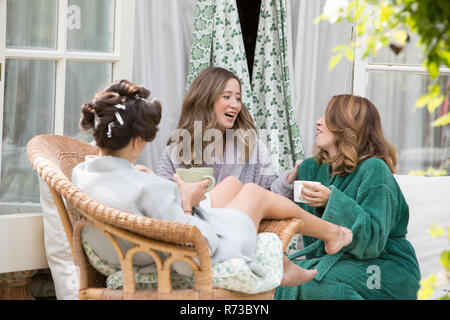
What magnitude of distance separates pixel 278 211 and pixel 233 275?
1.64ft

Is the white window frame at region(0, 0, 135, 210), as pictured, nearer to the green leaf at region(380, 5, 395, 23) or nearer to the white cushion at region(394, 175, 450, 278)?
the white cushion at region(394, 175, 450, 278)

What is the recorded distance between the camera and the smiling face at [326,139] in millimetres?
3008

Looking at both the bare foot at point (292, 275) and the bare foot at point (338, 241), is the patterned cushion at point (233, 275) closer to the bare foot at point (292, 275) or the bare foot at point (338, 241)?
the bare foot at point (292, 275)

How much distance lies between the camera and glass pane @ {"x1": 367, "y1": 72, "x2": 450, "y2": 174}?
3.82 meters

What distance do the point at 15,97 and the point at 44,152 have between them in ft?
1.62

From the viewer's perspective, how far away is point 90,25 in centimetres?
313

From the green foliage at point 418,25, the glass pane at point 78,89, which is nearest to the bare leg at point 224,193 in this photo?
the glass pane at point 78,89

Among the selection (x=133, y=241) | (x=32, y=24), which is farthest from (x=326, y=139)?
(x=32, y=24)

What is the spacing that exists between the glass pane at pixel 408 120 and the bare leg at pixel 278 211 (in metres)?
1.38

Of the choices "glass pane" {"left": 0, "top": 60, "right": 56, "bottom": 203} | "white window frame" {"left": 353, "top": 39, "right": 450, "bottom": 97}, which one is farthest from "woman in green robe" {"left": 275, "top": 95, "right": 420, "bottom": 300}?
"glass pane" {"left": 0, "top": 60, "right": 56, "bottom": 203}

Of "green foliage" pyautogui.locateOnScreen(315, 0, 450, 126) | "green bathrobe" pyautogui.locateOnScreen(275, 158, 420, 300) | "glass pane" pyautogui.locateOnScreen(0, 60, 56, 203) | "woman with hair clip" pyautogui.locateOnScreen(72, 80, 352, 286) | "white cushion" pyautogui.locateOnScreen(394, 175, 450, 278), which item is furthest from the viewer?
"white cushion" pyautogui.locateOnScreen(394, 175, 450, 278)

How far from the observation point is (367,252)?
2777 millimetres

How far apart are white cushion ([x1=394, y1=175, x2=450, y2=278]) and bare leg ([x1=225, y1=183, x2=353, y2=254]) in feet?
2.30

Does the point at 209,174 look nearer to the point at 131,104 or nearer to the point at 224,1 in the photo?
the point at 131,104
